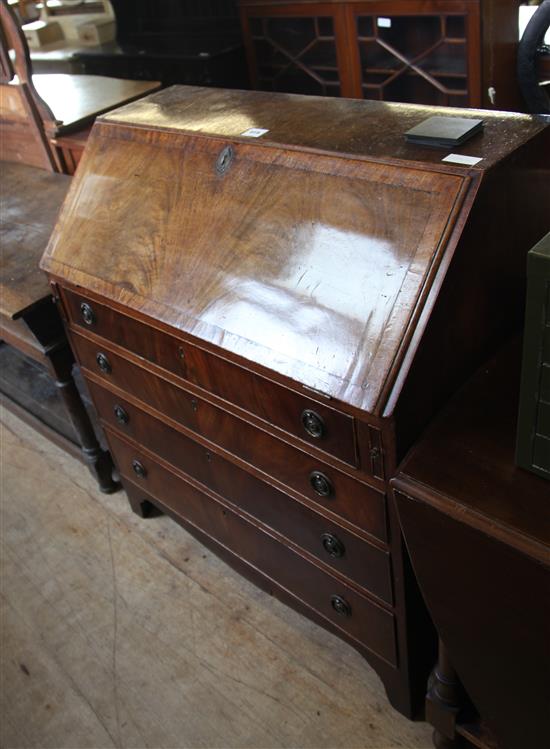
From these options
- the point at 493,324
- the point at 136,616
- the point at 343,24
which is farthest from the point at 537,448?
the point at 343,24

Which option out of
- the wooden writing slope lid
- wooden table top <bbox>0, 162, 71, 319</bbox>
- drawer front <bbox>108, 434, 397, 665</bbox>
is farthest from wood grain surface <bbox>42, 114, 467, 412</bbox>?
drawer front <bbox>108, 434, 397, 665</bbox>

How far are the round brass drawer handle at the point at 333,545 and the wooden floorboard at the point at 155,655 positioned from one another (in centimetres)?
47

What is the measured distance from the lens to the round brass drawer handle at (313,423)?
3.82 feet

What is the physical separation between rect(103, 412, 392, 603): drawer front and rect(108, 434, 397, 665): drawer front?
0.18 ft

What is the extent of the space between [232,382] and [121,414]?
0.62 metres

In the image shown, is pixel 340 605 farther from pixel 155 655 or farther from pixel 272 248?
pixel 272 248

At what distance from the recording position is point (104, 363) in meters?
1.73

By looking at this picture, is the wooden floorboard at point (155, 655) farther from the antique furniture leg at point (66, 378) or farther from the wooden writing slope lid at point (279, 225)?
the wooden writing slope lid at point (279, 225)

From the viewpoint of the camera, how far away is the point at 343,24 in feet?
10.9

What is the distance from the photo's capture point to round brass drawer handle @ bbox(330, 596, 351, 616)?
58.0 inches

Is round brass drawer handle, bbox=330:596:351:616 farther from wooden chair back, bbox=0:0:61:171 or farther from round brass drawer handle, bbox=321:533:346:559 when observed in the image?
wooden chair back, bbox=0:0:61:171

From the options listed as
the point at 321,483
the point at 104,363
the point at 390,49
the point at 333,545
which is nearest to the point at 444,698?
the point at 333,545

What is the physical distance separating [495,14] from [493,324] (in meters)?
2.25

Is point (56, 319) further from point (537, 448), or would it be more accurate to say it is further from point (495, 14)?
point (495, 14)
